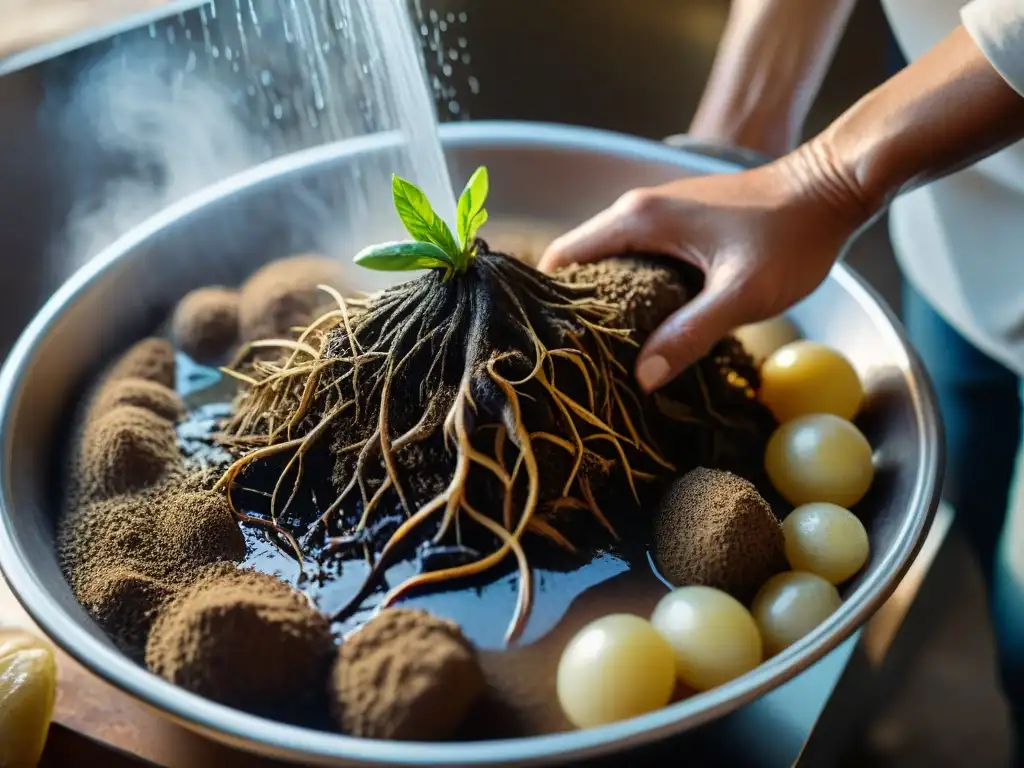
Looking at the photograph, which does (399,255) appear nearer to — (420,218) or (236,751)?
(420,218)

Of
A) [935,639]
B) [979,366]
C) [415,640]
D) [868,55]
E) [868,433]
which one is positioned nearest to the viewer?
[415,640]

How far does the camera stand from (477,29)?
946mm

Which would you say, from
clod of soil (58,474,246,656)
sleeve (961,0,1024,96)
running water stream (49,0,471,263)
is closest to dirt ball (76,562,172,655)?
clod of soil (58,474,246,656)

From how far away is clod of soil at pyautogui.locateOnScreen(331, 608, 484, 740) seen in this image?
0.43 metres

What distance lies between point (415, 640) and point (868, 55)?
112 centimetres

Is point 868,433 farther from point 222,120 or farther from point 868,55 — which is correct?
point 868,55

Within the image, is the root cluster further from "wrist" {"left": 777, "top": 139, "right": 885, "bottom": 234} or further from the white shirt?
the white shirt

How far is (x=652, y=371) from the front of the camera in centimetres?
57

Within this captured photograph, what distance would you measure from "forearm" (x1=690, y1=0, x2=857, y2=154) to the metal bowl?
0.10m

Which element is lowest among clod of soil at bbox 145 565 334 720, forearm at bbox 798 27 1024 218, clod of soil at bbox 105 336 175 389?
clod of soil at bbox 145 565 334 720

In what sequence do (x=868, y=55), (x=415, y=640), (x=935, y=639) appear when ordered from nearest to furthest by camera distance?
1. (x=415, y=640)
2. (x=935, y=639)
3. (x=868, y=55)

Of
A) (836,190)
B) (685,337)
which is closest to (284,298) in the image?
(685,337)

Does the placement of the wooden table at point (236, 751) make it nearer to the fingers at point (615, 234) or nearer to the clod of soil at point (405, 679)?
the clod of soil at point (405, 679)

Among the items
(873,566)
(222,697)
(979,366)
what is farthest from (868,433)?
(222,697)
